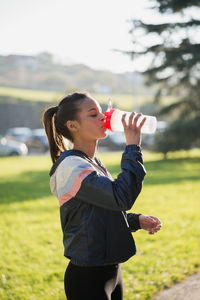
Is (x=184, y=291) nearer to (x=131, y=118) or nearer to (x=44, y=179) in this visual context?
(x=131, y=118)

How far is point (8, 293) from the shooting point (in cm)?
378

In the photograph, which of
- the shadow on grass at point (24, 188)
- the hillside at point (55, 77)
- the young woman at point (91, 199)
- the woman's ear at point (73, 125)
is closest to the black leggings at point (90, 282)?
the young woman at point (91, 199)

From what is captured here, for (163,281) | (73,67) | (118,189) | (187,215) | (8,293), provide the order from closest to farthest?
(118,189)
(8,293)
(163,281)
(187,215)
(73,67)

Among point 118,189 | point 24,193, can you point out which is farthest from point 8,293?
point 24,193

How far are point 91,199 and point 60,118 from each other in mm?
530

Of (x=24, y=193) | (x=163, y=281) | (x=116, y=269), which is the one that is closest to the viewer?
(x=116, y=269)

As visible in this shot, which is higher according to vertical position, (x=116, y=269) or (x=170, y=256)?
(x=116, y=269)

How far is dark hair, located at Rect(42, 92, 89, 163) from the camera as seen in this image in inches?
79.7

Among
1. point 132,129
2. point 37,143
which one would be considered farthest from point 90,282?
point 37,143

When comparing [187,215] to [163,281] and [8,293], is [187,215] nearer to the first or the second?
[163,281]

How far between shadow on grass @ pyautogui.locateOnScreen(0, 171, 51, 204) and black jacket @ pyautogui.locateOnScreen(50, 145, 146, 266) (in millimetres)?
6746

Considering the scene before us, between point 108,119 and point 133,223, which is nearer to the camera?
point 108,119

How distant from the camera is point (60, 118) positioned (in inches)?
81.6

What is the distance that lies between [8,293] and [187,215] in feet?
14.1
